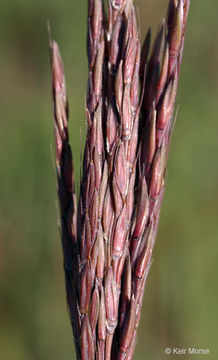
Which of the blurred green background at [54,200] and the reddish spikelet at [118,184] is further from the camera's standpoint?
the blurred green background at [54,200]

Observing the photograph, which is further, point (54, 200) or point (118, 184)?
point (54, 200)

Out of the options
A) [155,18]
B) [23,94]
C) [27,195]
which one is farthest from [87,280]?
[155,18]

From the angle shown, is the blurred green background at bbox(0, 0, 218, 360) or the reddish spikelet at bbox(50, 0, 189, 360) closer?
the reddish spikelet at bbox(50, 0, 189, 360)

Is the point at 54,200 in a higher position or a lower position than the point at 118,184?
lower
